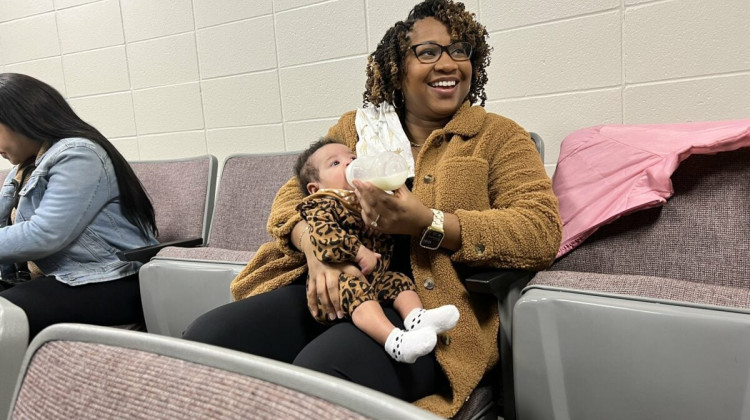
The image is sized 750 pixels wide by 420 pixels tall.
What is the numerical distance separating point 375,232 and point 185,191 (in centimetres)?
131

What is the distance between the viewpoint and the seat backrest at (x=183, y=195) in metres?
2.29

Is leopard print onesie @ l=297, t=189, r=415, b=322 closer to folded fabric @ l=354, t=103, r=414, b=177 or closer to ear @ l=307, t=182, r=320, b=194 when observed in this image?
ear @ l=307, t=182, r=320, b=194

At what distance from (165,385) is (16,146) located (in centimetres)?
201

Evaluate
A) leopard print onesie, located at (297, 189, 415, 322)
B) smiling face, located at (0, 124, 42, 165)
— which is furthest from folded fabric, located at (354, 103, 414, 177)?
smiling face, located at (0, 124, 42, 165)

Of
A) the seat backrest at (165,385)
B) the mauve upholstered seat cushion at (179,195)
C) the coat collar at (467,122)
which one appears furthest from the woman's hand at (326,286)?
the mauve upholstered seat cushion at (179,195)

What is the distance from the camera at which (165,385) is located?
0.38m

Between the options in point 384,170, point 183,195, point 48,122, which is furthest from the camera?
point 183,195

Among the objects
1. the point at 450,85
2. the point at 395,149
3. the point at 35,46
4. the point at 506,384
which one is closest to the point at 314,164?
the point at 395,149

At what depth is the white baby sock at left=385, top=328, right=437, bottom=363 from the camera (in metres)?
1.04

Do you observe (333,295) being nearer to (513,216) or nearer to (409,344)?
(409,344)

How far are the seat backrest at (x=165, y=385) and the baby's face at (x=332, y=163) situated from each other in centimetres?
95

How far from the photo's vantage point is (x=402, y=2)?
91.7 inches

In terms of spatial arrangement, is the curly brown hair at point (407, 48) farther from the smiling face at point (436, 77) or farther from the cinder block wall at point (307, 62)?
the cinder block wall at point (307, 62)

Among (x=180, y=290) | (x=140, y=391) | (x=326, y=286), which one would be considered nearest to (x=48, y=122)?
(x=180, y=290)
